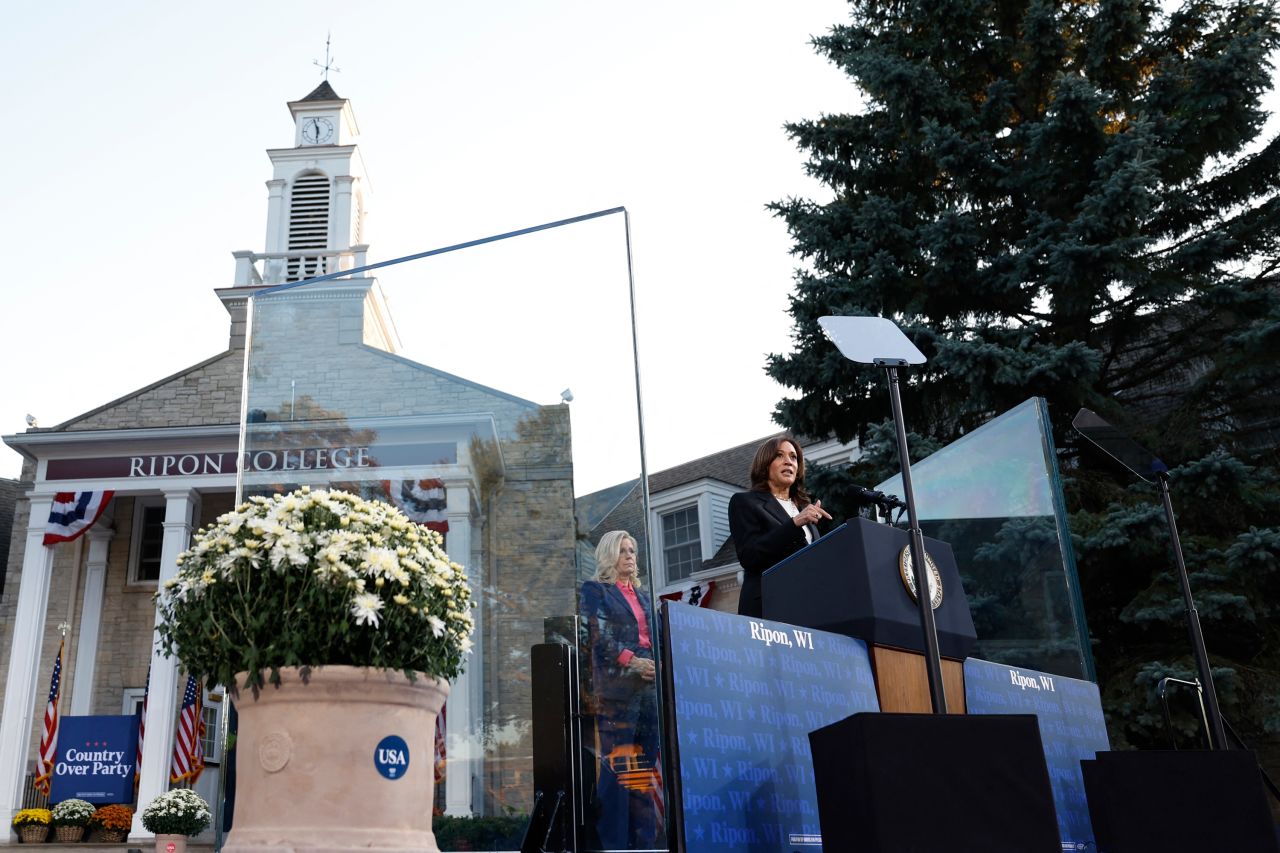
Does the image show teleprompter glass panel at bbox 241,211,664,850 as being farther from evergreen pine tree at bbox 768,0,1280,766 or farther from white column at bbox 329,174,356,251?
white column at bbox 329,174,356,251

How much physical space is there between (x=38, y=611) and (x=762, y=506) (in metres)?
17.0

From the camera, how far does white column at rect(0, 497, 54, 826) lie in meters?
17.0

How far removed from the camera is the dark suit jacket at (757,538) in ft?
15.0

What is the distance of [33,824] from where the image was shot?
51.8 ft

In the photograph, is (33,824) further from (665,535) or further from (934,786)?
(934,786)

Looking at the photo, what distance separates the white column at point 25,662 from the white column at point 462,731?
15.9 meters

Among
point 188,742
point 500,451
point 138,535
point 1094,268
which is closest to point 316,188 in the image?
point 138,535

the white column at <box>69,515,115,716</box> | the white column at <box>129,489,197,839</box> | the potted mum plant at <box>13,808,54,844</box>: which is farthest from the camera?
the white column at <box>69,515,115,716</box>

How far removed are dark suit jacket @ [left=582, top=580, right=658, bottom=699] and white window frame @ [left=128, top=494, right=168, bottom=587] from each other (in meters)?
17.4

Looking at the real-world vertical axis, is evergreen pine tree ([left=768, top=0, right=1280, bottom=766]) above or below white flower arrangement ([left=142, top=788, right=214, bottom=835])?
above

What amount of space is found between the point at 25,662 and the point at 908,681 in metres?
17.5

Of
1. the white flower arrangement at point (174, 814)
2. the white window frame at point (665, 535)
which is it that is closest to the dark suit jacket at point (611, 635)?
the white flower arrangement at point (174, 814)

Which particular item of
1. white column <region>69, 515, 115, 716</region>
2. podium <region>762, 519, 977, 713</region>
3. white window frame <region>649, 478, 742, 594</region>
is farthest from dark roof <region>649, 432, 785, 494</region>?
podium <region>762, 519, 977, 713</region>

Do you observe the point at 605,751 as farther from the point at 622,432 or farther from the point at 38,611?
the point at 38,611
